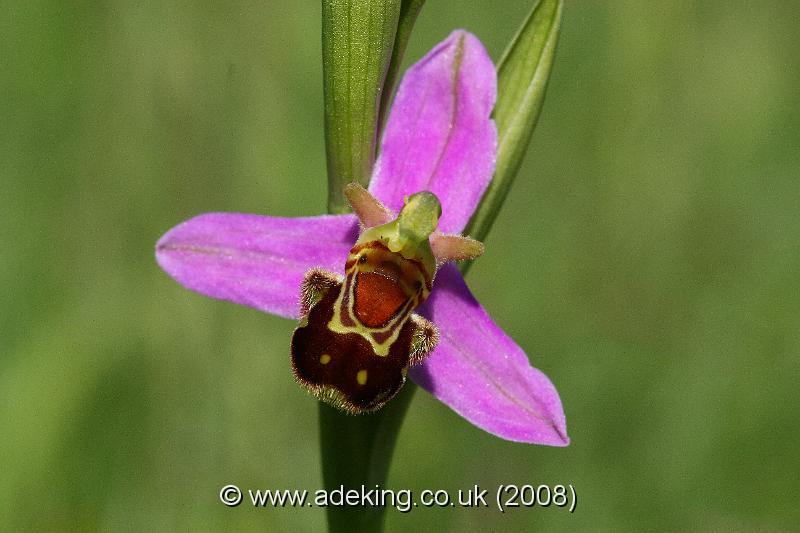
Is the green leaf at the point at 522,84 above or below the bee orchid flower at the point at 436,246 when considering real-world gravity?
above

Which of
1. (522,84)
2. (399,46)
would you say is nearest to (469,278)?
(522,84)

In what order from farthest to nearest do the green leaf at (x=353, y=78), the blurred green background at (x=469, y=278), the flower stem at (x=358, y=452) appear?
the blurred green background at (x=469, y=278), the flower stem at (x=358, y=452), the green leaf at (x=353, y=78)

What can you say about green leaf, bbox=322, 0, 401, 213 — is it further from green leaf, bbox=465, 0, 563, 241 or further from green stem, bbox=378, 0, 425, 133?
green leaf, bbox=465, 0, 563, 241

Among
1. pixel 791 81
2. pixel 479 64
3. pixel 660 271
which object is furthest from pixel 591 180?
pixel 479 64

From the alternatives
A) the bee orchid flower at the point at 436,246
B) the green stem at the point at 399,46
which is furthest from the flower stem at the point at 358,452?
the green stem at the point at 399,46

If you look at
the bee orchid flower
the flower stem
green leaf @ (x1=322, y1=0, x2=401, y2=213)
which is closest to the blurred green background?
the flower stem

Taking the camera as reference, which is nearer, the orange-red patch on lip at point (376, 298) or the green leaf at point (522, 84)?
the orange-red patch on lip at point (376, 298)

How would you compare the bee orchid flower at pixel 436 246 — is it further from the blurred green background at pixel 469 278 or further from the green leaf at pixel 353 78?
the blurred green background at pixel 469 278

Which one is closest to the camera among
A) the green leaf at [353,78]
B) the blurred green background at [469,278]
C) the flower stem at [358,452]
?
the green leaf at [353,78]
